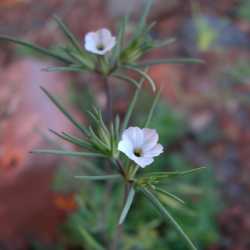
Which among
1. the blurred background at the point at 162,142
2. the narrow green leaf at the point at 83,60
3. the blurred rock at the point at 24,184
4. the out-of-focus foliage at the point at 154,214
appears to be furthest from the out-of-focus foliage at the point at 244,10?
the narrow green leaf at the point at 83,60

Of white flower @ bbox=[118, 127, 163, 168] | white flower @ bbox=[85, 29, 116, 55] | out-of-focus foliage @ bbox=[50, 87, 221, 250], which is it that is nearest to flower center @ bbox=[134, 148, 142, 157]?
white flower @ bbox=[118, 127, 163, 168]

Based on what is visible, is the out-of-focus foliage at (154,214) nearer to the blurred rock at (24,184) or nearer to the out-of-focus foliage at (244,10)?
the blurred rock at (24,184)

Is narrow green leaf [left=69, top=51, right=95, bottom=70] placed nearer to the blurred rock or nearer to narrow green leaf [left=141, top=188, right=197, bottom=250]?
narrow green leaf [left=141, top=188, right=197, bottom=250]

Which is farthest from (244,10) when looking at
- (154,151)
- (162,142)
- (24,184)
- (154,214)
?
(154,151)

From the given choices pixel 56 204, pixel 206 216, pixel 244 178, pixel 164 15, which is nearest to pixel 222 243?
Answer: pixel 206 216

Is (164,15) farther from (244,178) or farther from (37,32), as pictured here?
(244,178)

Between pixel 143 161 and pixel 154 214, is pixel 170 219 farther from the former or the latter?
pixel 154 214

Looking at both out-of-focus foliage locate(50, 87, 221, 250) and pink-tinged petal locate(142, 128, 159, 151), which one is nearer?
pink-tinged petal locate(142, 128, 159, 151)
